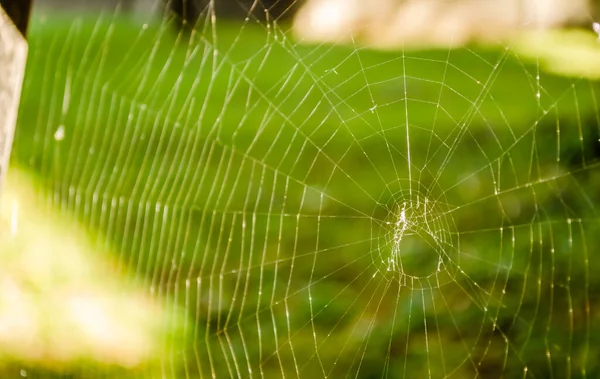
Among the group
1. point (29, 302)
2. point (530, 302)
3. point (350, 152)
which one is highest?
point (350, 152)

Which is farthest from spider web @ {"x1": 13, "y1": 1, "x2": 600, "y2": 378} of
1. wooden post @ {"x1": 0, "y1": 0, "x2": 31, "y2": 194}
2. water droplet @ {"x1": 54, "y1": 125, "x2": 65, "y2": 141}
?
wooden post @ {"x1": 0, "y1": 0, "x2": 31, "y2": 194}

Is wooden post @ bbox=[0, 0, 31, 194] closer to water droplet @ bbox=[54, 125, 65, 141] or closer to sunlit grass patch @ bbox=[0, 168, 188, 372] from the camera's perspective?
sunlit grass patch @ bbox=[0, 168, 188, 372]

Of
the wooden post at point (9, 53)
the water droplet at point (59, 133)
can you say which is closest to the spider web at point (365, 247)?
the water droplet at point (59, 133)

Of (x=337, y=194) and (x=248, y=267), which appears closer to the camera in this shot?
(x=248, y=267)

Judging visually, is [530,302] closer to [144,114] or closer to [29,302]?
[29,302]

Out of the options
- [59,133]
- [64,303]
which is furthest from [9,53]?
[59,133]

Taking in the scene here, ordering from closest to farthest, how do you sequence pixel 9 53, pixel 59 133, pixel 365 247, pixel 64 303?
1. pixel 9 53
2. pixel 64 303
3. pixel 365 247
4. pixel 59 133

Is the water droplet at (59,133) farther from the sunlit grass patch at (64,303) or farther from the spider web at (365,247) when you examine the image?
the sunlit grass patch at (64,303)

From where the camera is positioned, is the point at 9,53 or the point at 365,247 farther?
the point at 365,247

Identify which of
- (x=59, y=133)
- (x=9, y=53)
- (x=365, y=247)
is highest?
(x=59, y=133)

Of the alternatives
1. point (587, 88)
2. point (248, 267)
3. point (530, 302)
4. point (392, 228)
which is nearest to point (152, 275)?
point (248, 267)

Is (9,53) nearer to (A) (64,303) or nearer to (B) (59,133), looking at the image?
(A) (64,303)
